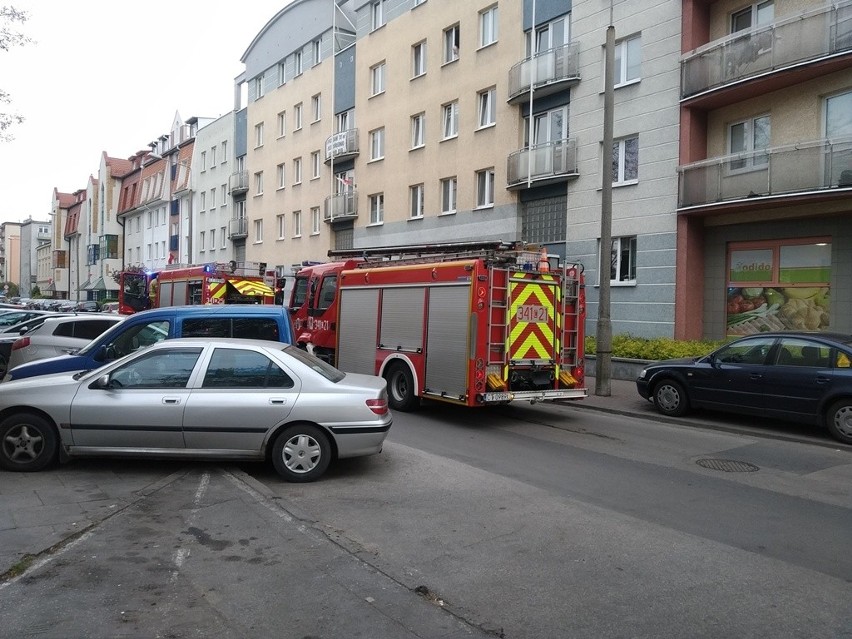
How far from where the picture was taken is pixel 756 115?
17188mm

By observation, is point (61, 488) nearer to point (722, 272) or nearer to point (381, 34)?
point (722, 272)

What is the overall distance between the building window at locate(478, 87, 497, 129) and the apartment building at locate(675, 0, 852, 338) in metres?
7.45

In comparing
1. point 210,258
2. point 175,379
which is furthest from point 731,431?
point 210,258

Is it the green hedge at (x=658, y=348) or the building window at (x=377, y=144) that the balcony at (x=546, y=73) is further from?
the building window at (x=377, y=144)

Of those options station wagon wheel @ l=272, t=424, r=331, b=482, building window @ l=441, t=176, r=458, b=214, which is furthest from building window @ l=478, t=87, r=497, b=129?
station wagon wheel @ l=272, t=424, r=331, b=482

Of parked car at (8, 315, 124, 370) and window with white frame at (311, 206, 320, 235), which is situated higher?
window with white frame at (311, 206, 320, 235)

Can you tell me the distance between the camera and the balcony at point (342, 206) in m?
31.4

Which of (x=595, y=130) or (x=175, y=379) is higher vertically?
(x=595, y=130)

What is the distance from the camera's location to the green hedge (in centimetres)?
1642

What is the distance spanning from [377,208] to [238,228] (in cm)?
Result: 1414

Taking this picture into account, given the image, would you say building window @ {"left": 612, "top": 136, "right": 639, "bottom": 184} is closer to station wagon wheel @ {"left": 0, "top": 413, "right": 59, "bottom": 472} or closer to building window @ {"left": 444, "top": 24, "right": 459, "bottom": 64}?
building window @ {"left": 444, "top": 24, "right": 459, "bottom": 64}

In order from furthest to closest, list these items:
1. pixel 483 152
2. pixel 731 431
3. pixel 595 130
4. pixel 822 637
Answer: pixel 483 152 → pixel 595 130 → pixel 731 431 → pixel 822 637

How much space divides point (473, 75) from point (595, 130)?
6.20 m

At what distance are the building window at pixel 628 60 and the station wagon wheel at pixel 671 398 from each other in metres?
10.7
